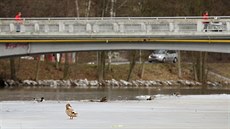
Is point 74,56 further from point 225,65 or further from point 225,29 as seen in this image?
point 225,29

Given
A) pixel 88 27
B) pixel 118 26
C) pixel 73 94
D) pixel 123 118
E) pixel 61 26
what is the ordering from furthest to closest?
pixel 73 94
pixel 61 26
pixel 88 27
pixel 118 26
pixel 123 118

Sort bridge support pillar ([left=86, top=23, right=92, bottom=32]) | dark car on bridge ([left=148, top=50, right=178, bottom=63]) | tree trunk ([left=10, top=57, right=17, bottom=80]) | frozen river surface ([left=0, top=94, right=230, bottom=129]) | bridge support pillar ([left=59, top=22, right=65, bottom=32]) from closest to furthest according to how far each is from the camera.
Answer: frozen river surface ([left=0, top=94, right=230, bottom=129]), bridge support pillar ([left=86, top=23, right=92, bottom=32]), bridge support pillar ([left=59, top=22, right=65, bottom=32]), tree trunk ([left=10, top=57, right=17, bottom=80]), dark car on bridge ([left=148, top=50, right=178, bottom=63])

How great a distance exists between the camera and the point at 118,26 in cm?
5256

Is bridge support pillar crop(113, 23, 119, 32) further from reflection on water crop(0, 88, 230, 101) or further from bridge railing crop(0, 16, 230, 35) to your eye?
reflection on water crop(0, 88, 230, 101)

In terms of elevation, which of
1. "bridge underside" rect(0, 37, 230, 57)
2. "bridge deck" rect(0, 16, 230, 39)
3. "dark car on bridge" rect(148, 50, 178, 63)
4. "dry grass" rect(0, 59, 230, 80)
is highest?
"bridge deck" rect(0, 16, 230, 39)

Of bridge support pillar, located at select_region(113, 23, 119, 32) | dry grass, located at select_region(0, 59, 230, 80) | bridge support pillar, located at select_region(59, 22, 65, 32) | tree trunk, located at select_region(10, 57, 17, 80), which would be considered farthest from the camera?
dry grass, located at select_region(0, 59, 230, 80)

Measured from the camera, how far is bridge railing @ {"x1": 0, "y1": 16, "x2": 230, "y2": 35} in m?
51.4

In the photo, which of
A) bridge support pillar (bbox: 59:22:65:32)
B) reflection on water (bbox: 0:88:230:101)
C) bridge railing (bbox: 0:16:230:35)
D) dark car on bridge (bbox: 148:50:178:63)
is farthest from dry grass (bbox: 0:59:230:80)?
bridge support pillar (bbox: 59:22:65:32)

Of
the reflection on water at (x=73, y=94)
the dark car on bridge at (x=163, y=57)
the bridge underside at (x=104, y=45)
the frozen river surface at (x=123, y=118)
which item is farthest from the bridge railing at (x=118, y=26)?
the dark car on bridge at (x=163, y=57)

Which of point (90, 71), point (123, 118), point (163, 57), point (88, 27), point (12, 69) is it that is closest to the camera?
point (123, 118)

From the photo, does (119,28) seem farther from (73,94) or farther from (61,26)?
(73,94)

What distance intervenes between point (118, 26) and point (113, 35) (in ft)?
3.37

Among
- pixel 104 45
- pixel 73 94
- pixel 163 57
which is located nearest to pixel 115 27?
pixel 104 45

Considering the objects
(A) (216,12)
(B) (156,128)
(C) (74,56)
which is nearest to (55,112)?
(B) (156,128)
